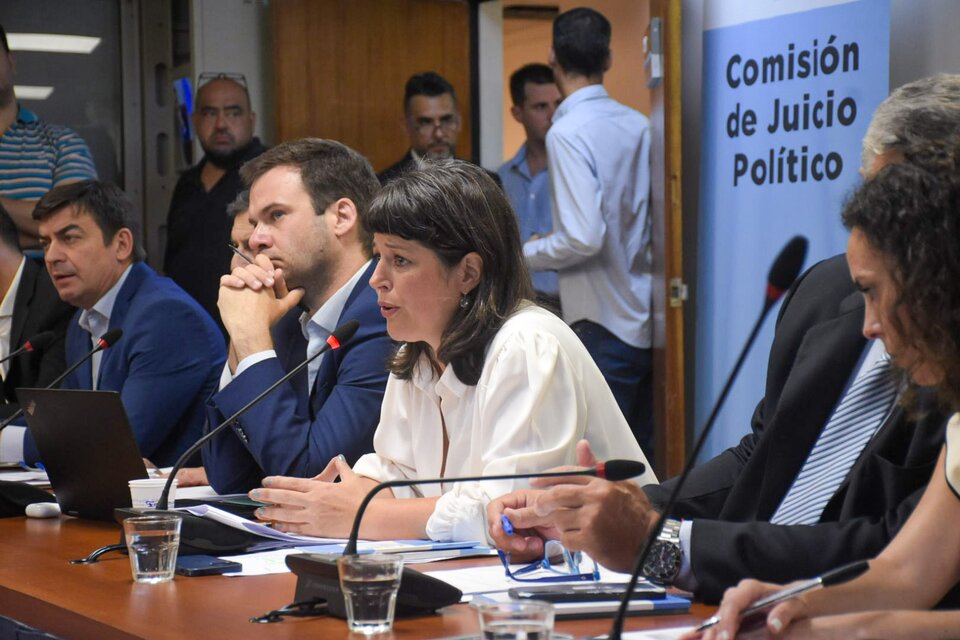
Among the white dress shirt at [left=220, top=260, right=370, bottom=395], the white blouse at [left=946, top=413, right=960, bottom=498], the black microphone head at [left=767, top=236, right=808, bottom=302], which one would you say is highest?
the black microphone head at [left=767, top=236, right=808, bottom=302]

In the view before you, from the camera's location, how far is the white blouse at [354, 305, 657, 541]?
207cm

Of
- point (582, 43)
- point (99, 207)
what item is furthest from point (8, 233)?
point (582, 43)

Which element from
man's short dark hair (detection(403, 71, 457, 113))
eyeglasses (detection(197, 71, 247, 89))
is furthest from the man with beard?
eyeglasses (detection(197, 71, 247, 89))

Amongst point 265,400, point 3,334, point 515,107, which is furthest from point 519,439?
point 515,107

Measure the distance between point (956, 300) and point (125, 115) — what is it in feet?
17.6

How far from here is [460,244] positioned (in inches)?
91.0

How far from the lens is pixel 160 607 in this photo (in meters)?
1.66

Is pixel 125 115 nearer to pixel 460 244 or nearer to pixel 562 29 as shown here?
pixel 562 29

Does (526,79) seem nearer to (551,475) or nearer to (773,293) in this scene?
(551,475)

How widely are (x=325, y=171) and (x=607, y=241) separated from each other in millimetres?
1669

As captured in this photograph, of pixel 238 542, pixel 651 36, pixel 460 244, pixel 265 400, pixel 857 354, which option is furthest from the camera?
pixel 651 36

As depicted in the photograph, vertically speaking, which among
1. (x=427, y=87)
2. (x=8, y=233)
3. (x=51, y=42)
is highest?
(x=51, y=42)

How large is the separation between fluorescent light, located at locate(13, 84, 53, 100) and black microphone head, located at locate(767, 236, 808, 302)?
5.39 metres

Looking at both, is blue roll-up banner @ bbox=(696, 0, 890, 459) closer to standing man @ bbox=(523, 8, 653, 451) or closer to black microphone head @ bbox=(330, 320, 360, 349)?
standing man @ bbox=(523, 8, 653, 451)
